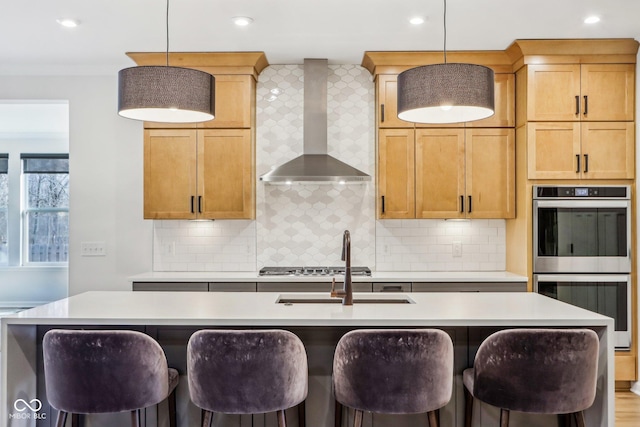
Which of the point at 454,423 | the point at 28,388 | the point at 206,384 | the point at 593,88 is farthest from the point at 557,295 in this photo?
the point at 28,388

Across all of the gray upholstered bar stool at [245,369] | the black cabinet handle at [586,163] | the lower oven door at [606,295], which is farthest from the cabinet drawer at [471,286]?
the gray upholstered bar stool at [245,369]

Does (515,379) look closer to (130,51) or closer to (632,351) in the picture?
(632,351)

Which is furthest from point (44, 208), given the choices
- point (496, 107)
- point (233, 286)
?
point (496, 107)

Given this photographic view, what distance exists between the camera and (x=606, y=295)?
3799 mm

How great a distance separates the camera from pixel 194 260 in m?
4.46

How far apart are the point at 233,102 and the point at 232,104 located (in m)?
0.02

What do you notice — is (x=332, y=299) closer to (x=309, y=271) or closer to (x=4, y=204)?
(x=309, y=271)

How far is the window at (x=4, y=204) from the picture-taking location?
678 cm

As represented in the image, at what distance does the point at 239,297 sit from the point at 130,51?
97.4 inches

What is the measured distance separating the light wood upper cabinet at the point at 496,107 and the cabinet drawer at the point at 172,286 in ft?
6.36

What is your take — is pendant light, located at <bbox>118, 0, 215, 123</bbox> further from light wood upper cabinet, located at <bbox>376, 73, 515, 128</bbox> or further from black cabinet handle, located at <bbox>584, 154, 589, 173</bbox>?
black cabinet handle, located at <bbox>584, 154, 589, 173</bbox>

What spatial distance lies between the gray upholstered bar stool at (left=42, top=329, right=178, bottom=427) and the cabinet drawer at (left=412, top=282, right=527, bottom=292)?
2.36 m

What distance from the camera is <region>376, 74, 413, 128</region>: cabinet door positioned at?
4.13 m

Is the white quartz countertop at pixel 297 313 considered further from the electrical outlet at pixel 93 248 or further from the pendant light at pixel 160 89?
the electrical outlet at pixel 93 248
